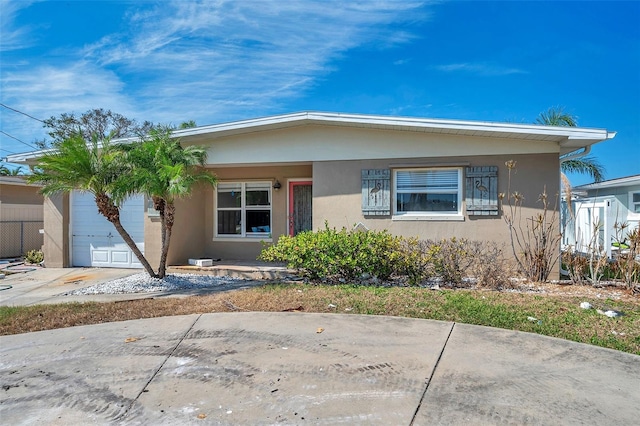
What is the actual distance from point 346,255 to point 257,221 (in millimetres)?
4559

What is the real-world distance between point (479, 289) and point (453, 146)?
324 cm

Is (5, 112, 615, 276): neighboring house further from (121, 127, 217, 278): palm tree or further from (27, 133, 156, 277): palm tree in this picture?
(27, 133, 156, 277): palm tree

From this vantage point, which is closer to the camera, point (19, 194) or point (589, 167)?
point (19, 194)

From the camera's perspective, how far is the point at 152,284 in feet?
27.2

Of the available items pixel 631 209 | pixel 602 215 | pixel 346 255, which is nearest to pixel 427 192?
pixel 346 255

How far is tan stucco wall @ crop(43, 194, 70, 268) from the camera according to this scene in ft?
35.2

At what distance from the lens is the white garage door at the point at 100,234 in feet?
34.9

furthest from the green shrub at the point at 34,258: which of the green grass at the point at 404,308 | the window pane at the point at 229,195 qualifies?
the green grass at the point at 404,308

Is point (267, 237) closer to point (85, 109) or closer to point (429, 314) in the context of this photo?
point (429, 314)

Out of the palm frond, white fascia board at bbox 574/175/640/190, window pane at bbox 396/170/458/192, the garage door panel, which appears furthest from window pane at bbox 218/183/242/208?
the palm frond

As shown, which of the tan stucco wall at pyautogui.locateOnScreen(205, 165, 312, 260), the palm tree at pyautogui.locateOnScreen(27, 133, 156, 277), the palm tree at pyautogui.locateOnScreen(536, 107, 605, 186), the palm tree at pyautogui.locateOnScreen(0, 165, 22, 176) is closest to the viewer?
the palm tree at pyautogui.locateOnScreen(27, 133, 156, 277)

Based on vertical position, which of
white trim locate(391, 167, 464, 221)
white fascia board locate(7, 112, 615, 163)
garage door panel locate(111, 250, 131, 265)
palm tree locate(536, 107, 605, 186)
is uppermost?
palm tree locate(536, 107, 605, 186)

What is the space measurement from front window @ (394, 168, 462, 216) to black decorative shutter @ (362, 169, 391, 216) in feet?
0.96

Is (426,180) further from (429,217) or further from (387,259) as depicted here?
(387,259)
